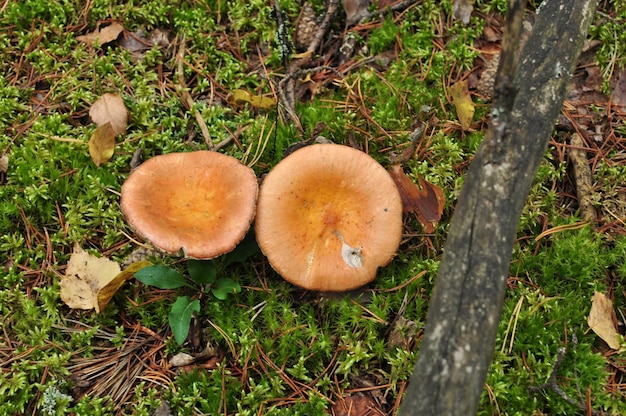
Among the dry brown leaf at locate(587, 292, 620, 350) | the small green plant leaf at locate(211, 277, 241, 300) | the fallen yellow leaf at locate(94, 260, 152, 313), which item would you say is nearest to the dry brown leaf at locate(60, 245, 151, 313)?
the fallen yellow leaf at locate(94, 260, 152, 313)

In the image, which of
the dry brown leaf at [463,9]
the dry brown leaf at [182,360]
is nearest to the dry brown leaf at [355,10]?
the dry brown leaf at [463,9]

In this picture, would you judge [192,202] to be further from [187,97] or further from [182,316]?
[187,97]

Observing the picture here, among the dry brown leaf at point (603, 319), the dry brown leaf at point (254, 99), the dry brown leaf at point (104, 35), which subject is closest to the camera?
the dry brown leaf at point (603, 319)

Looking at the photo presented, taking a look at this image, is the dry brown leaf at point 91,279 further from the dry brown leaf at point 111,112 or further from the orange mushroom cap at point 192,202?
the dry brown leaf at point 111,112

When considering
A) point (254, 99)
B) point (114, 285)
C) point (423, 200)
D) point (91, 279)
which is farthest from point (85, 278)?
point (423, 200)

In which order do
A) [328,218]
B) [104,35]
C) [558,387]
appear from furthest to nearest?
[104,35] < [328,218] < [558,387]
